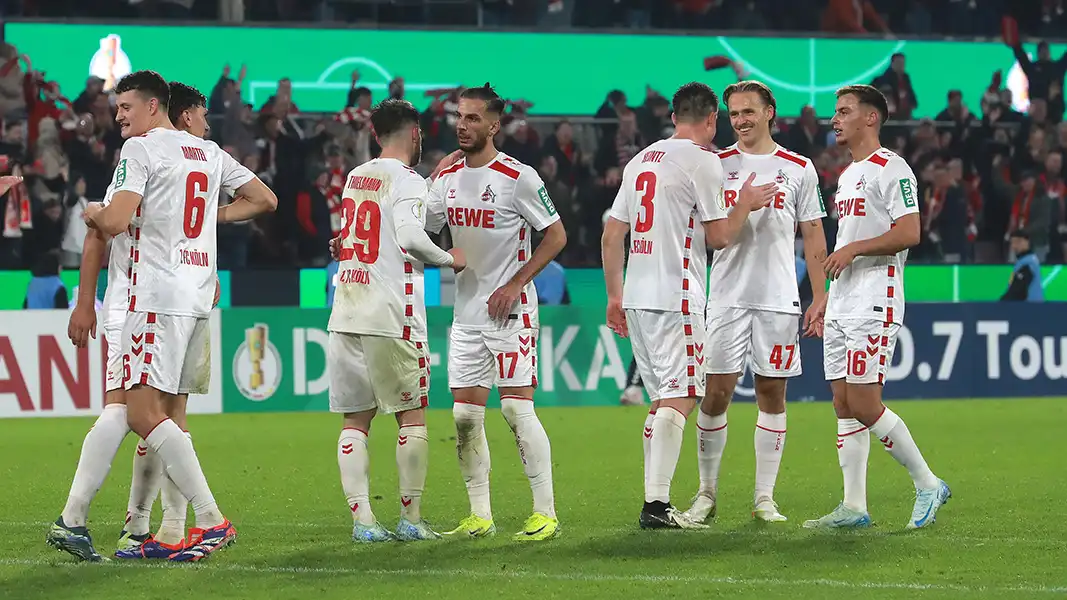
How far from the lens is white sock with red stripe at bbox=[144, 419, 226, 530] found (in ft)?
21.7

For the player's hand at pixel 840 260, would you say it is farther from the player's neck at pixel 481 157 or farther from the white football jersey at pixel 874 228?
the player's neck at pixel 481 157

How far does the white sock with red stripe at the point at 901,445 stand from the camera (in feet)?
25.5

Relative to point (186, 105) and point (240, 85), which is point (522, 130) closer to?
point (240, 85)

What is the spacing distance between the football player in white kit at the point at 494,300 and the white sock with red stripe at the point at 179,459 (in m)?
1.41

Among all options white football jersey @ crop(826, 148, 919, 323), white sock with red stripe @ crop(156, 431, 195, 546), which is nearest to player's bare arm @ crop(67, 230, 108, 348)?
white sock with red stripe @ crop(156, 431, 195, 546)

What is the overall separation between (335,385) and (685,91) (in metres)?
2.36

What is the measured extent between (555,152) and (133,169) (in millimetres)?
12328

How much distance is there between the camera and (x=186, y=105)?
730 centimetres

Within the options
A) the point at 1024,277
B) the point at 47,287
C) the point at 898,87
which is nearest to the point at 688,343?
the point at 47,287

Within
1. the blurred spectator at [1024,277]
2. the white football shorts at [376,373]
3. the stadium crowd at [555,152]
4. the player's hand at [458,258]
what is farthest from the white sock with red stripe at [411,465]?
the blurred spectator at [1024,277]

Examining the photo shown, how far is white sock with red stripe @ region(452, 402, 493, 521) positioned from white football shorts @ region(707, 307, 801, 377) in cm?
144

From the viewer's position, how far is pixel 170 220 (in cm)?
674

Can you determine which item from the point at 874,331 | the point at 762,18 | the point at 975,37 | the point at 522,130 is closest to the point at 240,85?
the point at 522,130

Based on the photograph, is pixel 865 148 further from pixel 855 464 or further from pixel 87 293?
pixel 87 293
